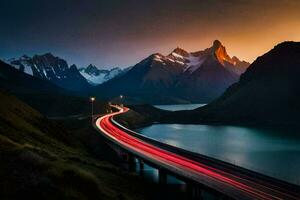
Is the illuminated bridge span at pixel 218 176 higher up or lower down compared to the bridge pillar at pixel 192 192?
higher up

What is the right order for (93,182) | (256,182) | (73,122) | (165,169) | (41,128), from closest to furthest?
(93,182) < (256,182) < (165,169) < (41,128) < (73,122)

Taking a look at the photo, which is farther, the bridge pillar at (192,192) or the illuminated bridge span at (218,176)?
the bridge pillar at (192,192)

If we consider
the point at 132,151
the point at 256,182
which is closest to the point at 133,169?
the point at 132,151

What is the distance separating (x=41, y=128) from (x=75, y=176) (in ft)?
210

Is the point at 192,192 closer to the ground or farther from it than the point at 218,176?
closer to the ground

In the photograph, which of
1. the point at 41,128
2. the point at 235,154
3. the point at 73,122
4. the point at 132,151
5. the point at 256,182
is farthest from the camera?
the point at 73,122

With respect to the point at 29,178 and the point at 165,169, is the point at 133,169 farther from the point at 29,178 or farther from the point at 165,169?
the point at 29,178

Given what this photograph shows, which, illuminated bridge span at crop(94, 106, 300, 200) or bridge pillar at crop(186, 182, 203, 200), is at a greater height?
illuminated bridge span at crop(94, 106, 300, 200)

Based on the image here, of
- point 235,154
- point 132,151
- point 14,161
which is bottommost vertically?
point 235,154

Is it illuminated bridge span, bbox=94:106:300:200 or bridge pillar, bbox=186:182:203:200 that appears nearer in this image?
illuminated bridge span, bbox=94:106:300:200

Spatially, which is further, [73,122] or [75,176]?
[73,122]

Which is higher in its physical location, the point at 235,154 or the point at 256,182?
the point at 256,182

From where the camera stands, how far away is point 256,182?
5003cm

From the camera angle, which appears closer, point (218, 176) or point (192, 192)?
point (218, 176)
